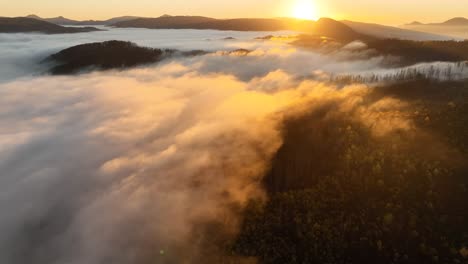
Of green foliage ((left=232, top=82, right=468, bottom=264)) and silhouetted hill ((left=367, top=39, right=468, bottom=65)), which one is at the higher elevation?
silhouetted hill ((left=367, top=39, right=468, bottom=65))

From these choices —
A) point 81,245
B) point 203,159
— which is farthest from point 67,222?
point 203,159

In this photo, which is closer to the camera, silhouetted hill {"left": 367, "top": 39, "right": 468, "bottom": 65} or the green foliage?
the green foliage

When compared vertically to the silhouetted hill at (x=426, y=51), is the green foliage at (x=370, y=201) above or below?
below

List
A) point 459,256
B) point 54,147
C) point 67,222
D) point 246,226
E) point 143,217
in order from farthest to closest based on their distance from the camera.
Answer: point 54,147
point 67,222
point 143,217
point 246,226
point 459,256

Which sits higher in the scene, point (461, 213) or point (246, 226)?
point (461, 213)

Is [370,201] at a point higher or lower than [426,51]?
lower

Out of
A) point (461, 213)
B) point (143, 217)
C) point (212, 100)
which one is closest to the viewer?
point (461, 213)

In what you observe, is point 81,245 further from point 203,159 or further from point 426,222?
point 426,222

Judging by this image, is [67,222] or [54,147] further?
[54,147]

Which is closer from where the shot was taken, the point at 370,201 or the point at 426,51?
the point at 370,201

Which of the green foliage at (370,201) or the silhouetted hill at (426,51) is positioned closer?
the green foliage at (370,201)

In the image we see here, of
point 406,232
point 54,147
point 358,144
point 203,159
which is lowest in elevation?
point 54,147
